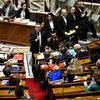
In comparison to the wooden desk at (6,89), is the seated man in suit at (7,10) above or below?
above

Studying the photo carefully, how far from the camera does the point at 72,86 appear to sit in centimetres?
778

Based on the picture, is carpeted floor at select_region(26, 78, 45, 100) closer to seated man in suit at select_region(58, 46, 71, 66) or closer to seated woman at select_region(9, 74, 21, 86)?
seated man in suit at select_region(58, 46, 71, 66)

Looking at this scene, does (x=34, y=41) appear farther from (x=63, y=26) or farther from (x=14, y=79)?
(x=14, y=79)

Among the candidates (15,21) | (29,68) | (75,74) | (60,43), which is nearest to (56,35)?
(60,43)

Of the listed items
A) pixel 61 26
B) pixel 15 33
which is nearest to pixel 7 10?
pixel 15 33

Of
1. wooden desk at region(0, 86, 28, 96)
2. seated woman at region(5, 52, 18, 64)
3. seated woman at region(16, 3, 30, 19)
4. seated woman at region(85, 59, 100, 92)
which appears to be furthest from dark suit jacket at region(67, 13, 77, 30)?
wooden desk at region(0, 86, 28, 96)

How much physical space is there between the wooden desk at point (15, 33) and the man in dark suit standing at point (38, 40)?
191 cm

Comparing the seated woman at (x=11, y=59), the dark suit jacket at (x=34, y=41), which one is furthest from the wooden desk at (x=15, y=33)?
the seated woman at (x=11, y=59)

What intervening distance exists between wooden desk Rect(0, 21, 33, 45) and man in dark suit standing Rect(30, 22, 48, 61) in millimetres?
1909

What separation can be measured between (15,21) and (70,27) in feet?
6.65

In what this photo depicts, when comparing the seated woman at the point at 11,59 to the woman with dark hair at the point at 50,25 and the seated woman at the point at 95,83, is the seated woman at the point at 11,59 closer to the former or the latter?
the woman with dark hair at the point at 50,25

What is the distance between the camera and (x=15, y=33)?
13.0 metres

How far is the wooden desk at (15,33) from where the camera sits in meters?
12.8

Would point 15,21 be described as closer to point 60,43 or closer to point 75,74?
point 60,43
